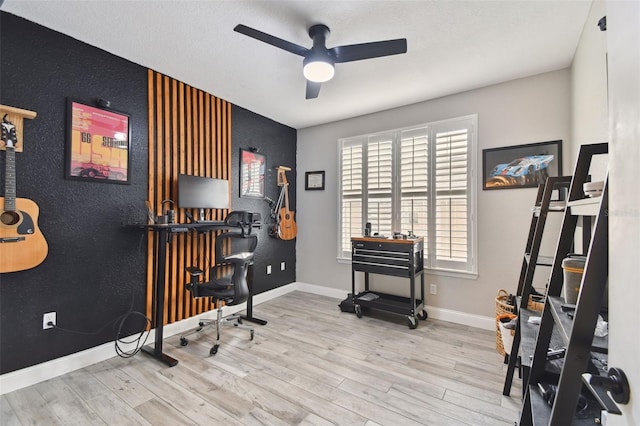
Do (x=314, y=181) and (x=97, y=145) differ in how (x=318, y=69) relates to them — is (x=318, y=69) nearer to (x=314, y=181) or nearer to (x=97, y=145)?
(x=97, y=145)

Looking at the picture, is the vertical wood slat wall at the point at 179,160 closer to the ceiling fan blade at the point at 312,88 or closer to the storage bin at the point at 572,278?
the ceiling fan blade at the point at 312,88

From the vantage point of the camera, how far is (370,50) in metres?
2.01

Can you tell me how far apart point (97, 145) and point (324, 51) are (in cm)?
212

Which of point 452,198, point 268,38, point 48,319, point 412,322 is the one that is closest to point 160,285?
point 48,319

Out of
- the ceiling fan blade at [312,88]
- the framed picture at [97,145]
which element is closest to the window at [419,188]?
the ceiling fan blade at [312,88]

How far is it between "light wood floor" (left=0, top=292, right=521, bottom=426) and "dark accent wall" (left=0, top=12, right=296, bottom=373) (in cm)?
37

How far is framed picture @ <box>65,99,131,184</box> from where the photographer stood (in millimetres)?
2320

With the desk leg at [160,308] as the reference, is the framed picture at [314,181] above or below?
above

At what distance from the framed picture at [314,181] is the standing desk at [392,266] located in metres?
1.24

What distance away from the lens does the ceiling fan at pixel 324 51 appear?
1957 millimetres

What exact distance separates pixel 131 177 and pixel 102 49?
114 cm

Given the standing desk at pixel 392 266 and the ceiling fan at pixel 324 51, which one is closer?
the ceiling fan at pixel 324 51

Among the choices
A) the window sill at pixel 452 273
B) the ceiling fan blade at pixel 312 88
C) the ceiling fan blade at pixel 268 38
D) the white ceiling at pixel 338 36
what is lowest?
the window sill at pixel 452 273

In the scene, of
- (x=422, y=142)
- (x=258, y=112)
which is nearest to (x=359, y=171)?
(x=422, y=142)
